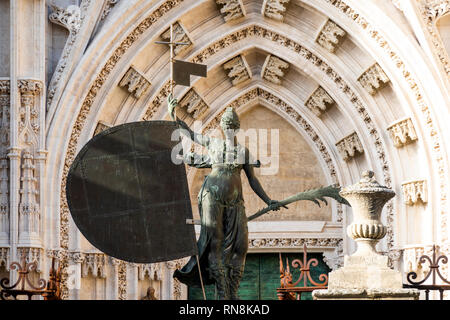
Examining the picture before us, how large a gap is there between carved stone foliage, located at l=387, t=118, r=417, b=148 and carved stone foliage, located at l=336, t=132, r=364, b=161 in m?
0.63

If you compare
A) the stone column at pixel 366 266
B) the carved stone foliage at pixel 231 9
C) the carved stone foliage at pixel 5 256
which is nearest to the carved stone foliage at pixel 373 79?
Answer: the carved stone foliage at pixel 231 9

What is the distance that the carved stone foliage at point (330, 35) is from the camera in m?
16.3

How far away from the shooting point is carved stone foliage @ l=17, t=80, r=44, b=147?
15.2 metres

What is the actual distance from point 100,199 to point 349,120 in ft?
22.0

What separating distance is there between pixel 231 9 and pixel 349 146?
2607 mm

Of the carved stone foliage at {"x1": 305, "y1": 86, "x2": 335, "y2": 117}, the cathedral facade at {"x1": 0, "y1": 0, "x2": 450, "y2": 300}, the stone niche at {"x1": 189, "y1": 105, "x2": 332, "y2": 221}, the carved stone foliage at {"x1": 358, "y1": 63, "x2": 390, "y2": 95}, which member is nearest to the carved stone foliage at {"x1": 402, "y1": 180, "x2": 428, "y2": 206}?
the cathedral facade at {"x1": 0, "y1": 0, "x2": 450, "y2": 300}

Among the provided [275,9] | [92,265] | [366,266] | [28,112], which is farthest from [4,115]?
[366,266]

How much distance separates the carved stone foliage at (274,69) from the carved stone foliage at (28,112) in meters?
3.64

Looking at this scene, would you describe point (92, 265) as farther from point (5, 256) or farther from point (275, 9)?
point (275, 9)

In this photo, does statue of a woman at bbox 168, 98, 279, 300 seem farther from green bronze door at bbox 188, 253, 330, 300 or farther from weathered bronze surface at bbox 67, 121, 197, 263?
green bronze door at bbox 188, 253, 330, 300

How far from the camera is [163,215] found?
1080cm

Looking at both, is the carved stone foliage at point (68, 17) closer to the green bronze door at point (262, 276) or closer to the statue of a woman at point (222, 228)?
the green bronze door at point (262, 276)
